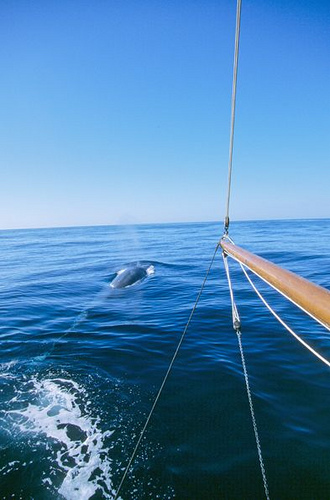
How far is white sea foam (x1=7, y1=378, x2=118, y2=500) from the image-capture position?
4074 mm

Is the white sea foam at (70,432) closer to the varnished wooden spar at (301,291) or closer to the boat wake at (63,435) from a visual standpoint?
the boat wake at (63,435)

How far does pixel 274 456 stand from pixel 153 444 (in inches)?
78.9

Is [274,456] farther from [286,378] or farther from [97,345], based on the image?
[97,345]

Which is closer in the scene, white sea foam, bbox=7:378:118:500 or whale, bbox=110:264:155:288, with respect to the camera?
white sea foam, bbox=7:378:118:500

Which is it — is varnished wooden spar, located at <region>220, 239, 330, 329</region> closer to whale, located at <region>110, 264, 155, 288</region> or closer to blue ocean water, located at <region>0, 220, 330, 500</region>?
blue ocean water, located at <region>0, 220, 330, 500</region>

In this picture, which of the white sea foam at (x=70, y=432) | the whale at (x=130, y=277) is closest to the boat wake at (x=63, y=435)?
the white sea foam at (x=70, y=432)

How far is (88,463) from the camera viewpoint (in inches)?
173

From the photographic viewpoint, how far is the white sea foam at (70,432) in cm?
407

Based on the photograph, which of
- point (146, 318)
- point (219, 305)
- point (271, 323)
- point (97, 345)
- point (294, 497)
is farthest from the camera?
point (219, 305)

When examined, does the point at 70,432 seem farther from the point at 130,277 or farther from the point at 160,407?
the point at 130,277

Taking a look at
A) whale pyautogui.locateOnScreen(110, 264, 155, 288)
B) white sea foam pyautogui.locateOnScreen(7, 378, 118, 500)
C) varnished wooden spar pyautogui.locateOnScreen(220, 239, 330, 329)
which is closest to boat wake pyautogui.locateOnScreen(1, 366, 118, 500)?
white sea foam pyautogui.locateOnScreen(7, 378, 118, 500)

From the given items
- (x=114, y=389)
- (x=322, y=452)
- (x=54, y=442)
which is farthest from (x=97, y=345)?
(x=322, y=452)

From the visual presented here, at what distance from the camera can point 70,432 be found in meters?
5.11

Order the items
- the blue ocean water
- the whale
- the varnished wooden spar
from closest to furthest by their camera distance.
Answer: the varnished wooden spar
the blue ocean water
the whale
